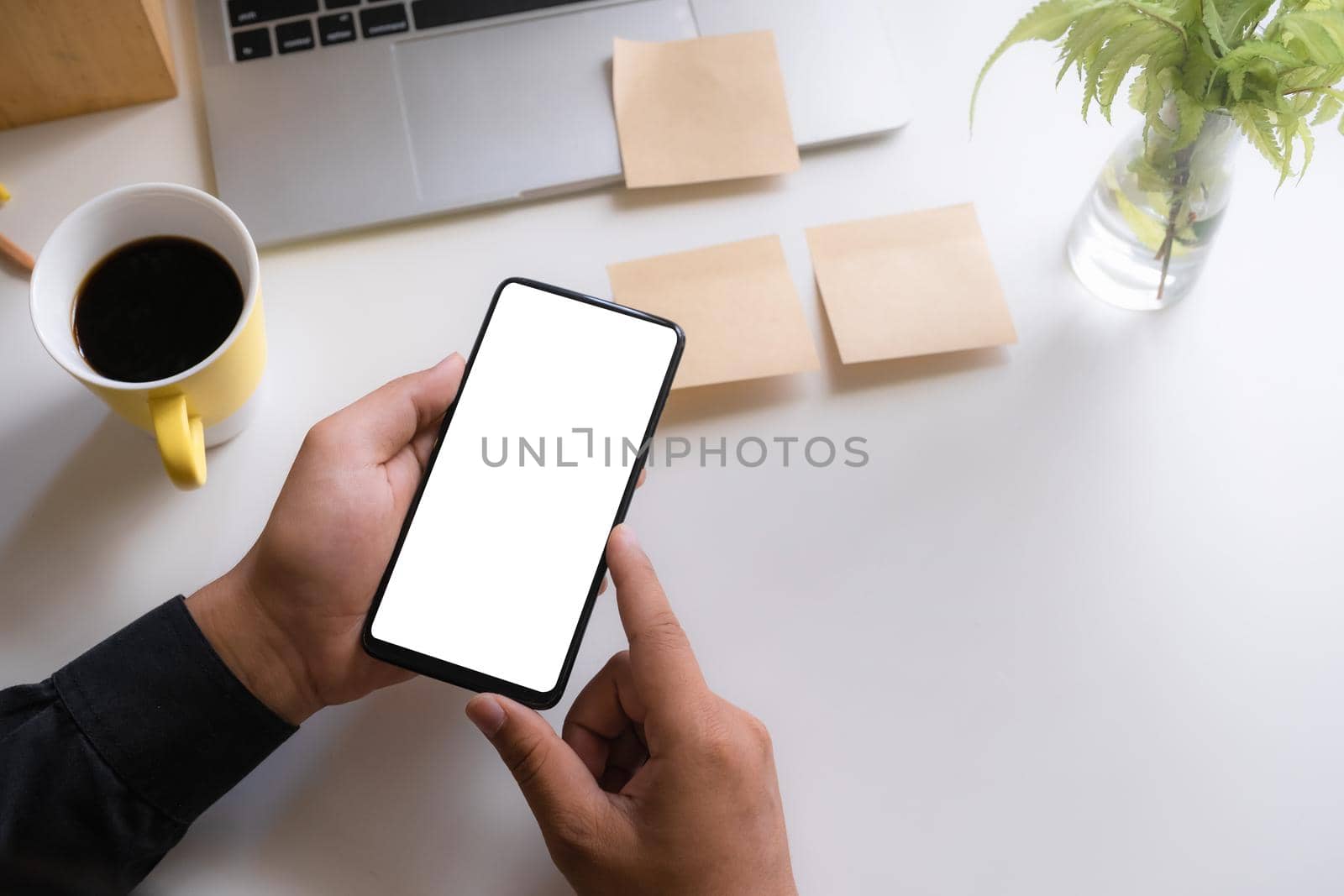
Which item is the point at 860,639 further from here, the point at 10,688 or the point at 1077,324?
the point at 10,688

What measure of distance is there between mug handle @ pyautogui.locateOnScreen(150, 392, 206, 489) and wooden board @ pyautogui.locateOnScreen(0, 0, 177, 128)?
0.83 feet

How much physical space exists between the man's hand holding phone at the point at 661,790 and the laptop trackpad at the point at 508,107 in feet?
0.91

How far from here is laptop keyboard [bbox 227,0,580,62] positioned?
0.60m

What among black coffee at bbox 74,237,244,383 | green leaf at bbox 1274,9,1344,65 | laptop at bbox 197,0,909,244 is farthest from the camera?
laptop at bbox 197,0,909,244

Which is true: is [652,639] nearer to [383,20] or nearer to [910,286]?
[910,286]

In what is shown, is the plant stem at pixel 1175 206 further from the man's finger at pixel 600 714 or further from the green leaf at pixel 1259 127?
the man's finger at pixel 600 714

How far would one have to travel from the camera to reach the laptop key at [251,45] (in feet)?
1.96

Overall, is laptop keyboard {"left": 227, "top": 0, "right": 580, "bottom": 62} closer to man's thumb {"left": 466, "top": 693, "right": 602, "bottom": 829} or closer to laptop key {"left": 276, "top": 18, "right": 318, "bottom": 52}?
laptop key {"left": 276, "top": 18, "right": 318, "bottom": 52}

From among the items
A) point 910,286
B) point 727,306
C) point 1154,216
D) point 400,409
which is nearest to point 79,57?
point 400,409

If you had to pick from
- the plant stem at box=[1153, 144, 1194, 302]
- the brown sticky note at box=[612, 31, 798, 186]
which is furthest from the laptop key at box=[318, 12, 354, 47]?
the plant stem at box=[1153, 144, 1194, 302]

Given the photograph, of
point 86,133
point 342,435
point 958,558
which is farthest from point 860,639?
point 86,133

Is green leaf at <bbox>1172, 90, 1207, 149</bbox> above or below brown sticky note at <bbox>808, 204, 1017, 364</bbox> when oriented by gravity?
above

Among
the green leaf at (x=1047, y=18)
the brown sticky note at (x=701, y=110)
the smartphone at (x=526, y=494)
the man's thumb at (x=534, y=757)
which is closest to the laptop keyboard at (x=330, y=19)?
the brown sticky note at (x=701, y=110)

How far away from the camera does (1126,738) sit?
512 millimetres
